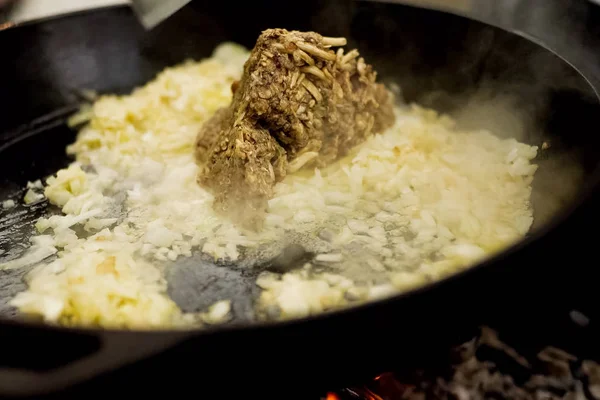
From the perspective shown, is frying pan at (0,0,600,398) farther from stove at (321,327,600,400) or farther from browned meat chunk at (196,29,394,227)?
browned meat chunk at (196,29,394,227)

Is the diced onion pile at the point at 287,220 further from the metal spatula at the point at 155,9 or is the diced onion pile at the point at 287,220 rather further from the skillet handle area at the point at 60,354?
the metal spatula at the point at 155,9

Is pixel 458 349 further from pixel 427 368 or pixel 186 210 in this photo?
pixel 186 210

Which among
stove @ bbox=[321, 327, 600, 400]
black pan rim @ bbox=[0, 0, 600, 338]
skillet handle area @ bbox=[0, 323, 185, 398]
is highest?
black pan rim @ bbox=[0, 0, 600, 338]

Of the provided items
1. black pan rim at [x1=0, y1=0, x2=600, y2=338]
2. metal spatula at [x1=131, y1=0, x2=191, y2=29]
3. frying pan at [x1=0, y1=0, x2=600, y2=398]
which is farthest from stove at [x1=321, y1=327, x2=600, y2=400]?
metal spatula at [x1=131, y1=0, x2=191, y2=29]

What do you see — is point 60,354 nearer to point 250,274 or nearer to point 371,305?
point 371,305

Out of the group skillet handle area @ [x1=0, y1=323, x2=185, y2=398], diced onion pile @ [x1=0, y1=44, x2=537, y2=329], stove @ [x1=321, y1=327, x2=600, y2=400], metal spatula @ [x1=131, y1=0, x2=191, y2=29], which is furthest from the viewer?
metal spatula @ [x1=131, y1=0, x2=191, y2=29]

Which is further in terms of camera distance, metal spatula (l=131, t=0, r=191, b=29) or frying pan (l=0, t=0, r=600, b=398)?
metal spatula (l=131, t=0, r=191, b=29)

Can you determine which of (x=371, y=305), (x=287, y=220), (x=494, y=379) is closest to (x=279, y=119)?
(x=287, y=220)
